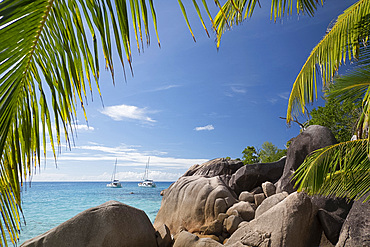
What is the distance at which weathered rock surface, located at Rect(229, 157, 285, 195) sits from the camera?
14781 millimetres

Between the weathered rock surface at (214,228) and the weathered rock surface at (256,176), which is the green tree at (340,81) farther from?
the weathered rock surface at (256,176)

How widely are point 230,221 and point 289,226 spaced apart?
3379mm

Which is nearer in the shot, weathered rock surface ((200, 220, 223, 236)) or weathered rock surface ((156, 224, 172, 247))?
weathered rock surface ((156, 224, 172, 247))

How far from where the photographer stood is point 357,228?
16.9ft

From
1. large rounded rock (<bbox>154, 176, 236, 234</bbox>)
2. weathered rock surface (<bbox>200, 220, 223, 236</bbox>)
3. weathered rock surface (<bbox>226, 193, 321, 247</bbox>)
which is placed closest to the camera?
weathered rock surface (<bbox>226, 193, 321, 247</bbox>)

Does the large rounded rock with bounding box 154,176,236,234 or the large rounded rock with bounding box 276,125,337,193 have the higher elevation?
the large rounded rock with bounding box 276,125,337,193

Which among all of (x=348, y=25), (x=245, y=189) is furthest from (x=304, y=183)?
(x=245, y=189)

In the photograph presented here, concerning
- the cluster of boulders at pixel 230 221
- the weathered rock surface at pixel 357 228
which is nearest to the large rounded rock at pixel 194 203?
the cluster of boulders at pixel 230 221

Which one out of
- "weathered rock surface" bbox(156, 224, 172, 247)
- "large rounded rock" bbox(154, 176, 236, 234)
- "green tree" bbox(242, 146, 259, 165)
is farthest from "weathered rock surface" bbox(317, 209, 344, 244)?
"green tree" bbox(242, 146, 259, 165)

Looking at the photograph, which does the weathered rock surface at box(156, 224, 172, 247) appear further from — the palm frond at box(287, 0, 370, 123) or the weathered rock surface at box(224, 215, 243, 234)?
the palm frond at box(287, 0, 370, 123)

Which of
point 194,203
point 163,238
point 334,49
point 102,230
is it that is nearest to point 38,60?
point 334,49

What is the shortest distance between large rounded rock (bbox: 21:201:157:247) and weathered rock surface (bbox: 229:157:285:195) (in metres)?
7.85

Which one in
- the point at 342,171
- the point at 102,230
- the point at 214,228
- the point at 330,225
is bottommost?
the point at 214,228

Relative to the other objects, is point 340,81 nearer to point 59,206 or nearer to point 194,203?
point 194,203
